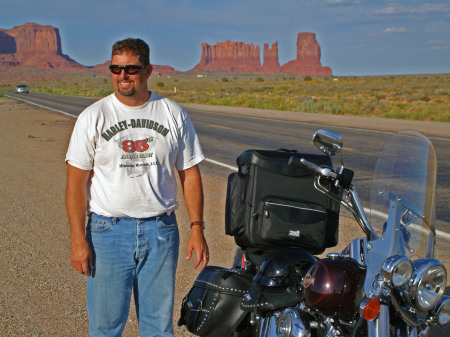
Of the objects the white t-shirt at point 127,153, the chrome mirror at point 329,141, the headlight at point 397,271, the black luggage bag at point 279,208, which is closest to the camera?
the headlight at point 397,271

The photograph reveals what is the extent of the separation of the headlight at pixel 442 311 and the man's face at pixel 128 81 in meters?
1.61

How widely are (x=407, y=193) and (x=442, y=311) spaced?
0.49 meters

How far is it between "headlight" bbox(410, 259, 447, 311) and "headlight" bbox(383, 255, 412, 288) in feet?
0.10

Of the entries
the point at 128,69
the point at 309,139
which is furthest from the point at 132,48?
the point at 309,139

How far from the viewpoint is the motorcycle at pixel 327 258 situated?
192 centimetres

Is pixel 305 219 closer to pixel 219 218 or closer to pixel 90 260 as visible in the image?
pixel 90 260

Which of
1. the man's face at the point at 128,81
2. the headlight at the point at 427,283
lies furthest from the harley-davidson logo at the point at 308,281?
the man's face at the point at 128,81

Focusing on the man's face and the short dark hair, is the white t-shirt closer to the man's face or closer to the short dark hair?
the man's face

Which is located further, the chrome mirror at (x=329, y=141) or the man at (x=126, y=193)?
the man at (x=126, y=193)

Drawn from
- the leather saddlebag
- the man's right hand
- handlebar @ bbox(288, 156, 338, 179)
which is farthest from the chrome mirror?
the man's right hand

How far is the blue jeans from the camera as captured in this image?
2.71 meters

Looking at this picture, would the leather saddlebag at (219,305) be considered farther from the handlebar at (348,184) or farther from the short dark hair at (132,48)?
the short dark hair at (132,48)

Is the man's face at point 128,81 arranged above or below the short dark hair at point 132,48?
below

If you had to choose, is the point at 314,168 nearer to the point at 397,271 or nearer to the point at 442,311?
the point at 397,271
